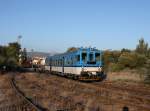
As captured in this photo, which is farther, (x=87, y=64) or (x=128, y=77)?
(x=128, y=77)

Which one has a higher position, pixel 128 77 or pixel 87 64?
pixel 87 64

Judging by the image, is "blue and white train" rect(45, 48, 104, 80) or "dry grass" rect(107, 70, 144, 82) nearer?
"blue and white train" rect(45, 48, 104, 80)

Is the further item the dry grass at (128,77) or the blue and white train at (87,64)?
the dry grass at (128,77)

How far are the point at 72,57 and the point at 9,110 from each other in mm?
22196

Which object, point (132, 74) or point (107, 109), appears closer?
point (107, 109)

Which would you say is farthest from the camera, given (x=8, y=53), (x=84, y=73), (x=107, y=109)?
(x=8, y=53)

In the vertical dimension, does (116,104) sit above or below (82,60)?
below

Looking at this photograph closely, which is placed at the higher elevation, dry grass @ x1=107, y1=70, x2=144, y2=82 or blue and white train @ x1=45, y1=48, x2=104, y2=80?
blue and white train @ x1=45, y1=48, x2=104, y2=80

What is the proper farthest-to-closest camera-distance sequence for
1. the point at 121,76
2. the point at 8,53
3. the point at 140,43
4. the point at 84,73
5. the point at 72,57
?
1. the point at 8,53
2. the point at 140,43
3. the point at 121,76
4. the point at 72,57
5. the point at 84,73

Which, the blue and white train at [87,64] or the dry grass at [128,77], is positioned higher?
the blue and white train at [87,64]

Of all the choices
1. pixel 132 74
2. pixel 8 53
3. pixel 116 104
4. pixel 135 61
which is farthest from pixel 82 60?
pixel 8 53

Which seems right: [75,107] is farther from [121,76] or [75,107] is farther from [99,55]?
[121,76]

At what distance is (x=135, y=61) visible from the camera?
45.1 meters

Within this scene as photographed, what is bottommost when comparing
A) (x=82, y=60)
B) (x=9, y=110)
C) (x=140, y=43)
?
(x=9, y=110)
